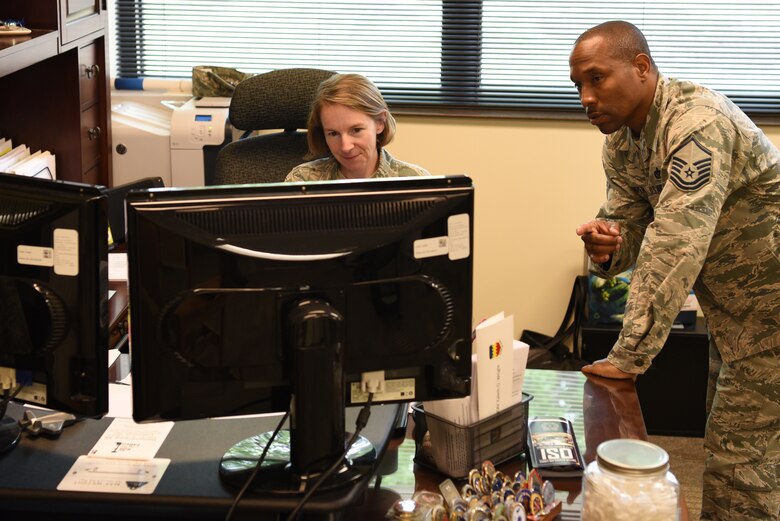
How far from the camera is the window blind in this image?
3.80 m

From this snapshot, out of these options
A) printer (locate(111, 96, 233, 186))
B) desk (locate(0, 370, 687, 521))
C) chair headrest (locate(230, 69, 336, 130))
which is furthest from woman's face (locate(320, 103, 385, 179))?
printer (locate(111, 96, 233, 186))

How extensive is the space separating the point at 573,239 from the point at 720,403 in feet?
4.86

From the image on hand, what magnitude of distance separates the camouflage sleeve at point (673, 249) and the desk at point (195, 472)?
0.14m

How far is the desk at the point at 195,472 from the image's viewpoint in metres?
1.44

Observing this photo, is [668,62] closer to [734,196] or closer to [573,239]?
[573,239]

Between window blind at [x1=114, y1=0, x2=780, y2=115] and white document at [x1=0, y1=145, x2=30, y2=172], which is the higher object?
window blind at [x1=114, y1=0, x2=780, y2=115]

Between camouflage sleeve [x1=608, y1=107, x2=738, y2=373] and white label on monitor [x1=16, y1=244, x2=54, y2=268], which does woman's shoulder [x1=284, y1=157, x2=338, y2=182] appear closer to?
camouflage sleeve [x1=608, y1=107, x2=738, y2=373]

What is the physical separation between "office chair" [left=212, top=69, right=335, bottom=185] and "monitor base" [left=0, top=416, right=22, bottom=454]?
132cm

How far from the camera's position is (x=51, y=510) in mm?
1466

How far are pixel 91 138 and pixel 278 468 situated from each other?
2.24 m

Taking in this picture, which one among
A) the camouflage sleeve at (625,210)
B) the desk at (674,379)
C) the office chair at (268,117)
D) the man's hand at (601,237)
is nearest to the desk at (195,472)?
the man's hand at (601,237)

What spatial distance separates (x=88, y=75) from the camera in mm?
3379

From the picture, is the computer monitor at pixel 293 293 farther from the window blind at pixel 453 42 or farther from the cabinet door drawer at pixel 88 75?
the window blind at pixel 453 42

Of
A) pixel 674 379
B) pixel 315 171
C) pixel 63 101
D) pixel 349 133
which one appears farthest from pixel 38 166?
pixel 674 379
